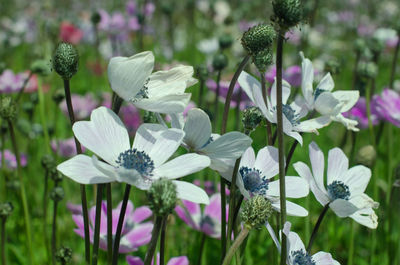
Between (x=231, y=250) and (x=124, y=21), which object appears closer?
(x=231, y=250)

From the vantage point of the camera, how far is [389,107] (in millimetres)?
1463

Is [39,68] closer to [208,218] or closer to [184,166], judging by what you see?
[208,218]

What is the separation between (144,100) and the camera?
2.53 feet

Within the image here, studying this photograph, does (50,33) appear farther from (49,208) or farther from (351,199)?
(351,199)

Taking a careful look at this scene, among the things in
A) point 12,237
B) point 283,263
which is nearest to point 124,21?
point 12,237

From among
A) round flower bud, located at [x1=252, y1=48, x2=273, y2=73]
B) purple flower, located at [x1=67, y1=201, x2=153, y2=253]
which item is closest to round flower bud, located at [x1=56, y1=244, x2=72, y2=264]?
purple flower, located at [x1=67, y1=201, x2=153, y2=253]

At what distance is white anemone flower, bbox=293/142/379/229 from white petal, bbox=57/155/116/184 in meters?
0.33

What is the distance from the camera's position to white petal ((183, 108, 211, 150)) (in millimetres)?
789

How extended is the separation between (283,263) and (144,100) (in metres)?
0.34

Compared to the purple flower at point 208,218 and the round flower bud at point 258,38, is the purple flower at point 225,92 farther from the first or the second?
the round flower bud at point 258,38

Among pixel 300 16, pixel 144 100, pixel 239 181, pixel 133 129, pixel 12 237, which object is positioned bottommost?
pixel 12 237

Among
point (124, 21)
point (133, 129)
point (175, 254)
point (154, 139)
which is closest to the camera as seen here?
point (154, 139)

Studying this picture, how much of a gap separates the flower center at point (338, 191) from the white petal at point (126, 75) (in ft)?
1.42

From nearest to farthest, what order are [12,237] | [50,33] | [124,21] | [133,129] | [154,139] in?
[154,139] < [12,237] < [133,129] < [50,33] < [124,21]
